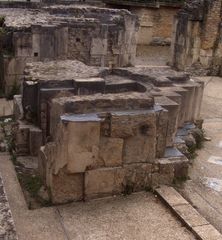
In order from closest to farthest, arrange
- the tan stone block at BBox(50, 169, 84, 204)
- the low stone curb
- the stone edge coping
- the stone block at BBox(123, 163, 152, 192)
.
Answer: the stone edge coping < the low stone curb < the tan stone block at BBox(50, 169, 84, 204) < the stone block at BBox(123, 163, 152, 192)

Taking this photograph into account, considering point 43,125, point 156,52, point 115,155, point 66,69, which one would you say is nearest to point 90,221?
point 115,155

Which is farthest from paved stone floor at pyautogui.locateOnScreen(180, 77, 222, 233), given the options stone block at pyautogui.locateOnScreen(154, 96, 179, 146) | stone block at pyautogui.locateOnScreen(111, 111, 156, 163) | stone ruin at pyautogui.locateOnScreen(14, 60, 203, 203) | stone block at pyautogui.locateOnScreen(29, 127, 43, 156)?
stone block at pyautogui.locateOnScreen(29, 127, 43, 156)

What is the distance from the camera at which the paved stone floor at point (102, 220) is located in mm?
5000

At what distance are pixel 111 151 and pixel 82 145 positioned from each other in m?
0.42

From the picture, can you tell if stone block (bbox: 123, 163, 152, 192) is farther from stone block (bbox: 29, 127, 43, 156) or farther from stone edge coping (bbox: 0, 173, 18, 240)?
stone edge coping (bbox: 0, 173, 18, 240)

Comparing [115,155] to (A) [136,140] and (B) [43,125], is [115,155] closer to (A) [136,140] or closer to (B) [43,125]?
(A) [136,140]

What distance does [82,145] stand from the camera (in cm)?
545

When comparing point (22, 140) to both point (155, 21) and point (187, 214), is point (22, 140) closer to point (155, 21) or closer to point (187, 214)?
point (187, 214)

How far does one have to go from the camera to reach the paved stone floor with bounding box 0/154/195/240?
500 centimetres

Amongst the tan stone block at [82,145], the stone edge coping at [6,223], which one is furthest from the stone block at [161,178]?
the stone edge coping at [6,223]

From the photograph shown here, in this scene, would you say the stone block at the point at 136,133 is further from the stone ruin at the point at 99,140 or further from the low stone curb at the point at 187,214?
the low stone curb at the point at 187,214

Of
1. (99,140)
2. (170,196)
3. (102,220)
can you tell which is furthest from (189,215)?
(99,140)

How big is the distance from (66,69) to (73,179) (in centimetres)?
285

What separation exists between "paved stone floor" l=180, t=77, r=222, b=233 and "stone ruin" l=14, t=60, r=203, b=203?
1.12 feet
